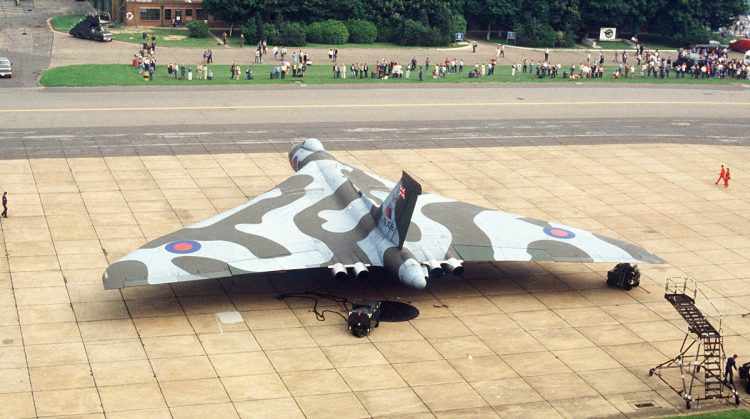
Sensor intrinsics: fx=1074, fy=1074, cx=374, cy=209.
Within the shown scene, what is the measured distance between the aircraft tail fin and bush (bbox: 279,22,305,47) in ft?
240

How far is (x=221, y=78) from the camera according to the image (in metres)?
93.9

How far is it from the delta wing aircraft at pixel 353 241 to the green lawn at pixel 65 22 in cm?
7776

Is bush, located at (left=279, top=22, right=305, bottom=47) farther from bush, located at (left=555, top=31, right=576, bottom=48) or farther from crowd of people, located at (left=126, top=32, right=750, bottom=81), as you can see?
bush, located at (left=555, top=31, right=576, bottom=48)

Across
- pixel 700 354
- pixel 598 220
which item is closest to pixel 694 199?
pixel 598 220

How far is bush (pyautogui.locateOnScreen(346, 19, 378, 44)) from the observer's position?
11888 centimetres

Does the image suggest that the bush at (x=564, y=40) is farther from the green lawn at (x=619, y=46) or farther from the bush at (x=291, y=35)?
the bush at (x=291, y=35)

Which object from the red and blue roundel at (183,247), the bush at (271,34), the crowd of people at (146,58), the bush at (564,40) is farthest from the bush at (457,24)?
the red and blue roundel at (183,247)

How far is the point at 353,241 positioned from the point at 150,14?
86993mm

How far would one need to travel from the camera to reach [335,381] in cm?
3528

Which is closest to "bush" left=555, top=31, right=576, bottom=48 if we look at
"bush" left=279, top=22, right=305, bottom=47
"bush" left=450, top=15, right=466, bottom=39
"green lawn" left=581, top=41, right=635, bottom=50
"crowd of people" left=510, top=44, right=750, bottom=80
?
"green lawn" left=581, top=41, right=635, bottom=50

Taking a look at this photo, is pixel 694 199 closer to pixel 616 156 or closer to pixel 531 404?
pixel 616 156

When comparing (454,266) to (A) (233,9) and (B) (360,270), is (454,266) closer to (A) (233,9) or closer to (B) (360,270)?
(B) (360,270)

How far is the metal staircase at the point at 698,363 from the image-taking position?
3550 centimetres

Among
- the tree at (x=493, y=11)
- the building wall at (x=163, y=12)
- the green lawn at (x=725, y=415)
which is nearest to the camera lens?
the green lawn at (x=725, y=415)
